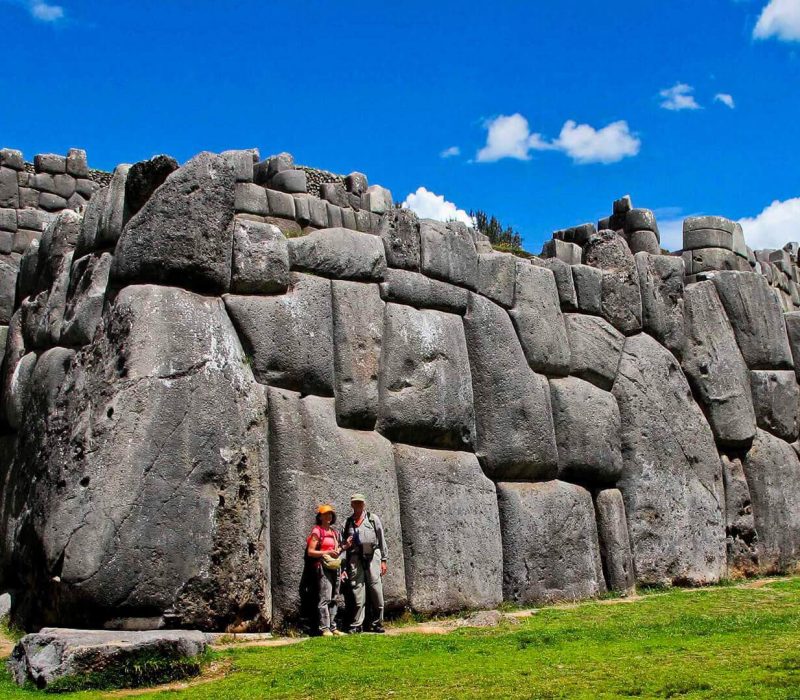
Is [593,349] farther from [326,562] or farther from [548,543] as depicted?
[326,562]

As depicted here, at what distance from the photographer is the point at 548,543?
1272cm

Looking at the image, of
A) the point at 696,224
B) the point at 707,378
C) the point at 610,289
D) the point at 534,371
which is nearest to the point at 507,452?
the point at 534,371

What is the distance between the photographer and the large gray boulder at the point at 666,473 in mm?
14047

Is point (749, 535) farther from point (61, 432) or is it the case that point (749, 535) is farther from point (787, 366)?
point (61, 432)

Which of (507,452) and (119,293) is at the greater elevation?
(119,293)

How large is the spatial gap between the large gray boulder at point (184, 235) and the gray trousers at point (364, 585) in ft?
→ 10.00

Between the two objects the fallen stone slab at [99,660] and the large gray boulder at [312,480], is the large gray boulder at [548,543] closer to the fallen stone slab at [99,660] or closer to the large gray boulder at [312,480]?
the large gray boulder at [312,480]

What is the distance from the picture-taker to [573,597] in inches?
504

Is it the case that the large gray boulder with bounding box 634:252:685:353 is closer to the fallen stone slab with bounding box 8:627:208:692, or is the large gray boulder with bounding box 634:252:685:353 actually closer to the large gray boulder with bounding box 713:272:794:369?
the large gray boulder with bounding box 713:272:794:369

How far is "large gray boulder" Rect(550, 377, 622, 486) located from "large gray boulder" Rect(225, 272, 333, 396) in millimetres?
3616

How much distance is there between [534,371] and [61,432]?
582 cm

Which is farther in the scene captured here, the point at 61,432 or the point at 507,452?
the point at 507,452

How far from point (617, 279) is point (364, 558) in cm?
616

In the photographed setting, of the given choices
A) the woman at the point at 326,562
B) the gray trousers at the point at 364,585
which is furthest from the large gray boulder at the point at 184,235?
the gray trousers at the point at 364,585
